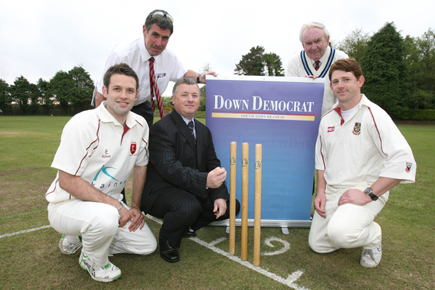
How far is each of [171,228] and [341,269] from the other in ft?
5.27

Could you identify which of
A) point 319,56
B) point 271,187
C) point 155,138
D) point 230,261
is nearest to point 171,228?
point 230,261

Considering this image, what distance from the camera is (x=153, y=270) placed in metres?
2.51

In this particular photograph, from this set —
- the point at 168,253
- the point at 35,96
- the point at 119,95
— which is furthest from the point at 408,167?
the point at 35,96

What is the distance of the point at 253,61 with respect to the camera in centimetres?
5728

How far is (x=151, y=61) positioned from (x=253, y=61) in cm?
5654

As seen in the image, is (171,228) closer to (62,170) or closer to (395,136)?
(62,170)

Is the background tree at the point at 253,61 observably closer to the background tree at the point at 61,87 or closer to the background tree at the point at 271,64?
the background tree at the point at 271,64

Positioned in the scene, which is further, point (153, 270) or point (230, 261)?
point (230, 261)

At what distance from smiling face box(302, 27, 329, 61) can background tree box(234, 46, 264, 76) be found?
54200 mm

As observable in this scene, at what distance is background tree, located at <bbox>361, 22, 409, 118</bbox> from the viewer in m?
33.1

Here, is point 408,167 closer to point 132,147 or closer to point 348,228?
point 348,228

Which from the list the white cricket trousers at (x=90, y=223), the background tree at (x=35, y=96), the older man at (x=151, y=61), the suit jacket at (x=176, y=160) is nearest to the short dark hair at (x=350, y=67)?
the older man at (x=151, y=61)

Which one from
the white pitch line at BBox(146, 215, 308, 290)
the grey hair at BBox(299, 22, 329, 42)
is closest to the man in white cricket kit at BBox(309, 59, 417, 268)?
the white pitch line at BBox(146, 215, 308, 290)

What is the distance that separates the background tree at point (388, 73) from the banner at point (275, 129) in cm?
3492
